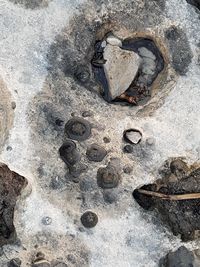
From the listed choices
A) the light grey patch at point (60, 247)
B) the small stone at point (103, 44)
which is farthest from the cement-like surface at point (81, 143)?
the small stone at point (103, 44)

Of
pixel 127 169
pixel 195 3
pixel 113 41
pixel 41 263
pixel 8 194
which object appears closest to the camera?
pixel 41 263

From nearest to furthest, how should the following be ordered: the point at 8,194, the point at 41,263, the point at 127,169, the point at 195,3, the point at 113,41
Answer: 1. the point at 41,263
2. the point at 127,169
3. the point at 8,194
4. the point at 113,41
5. the point at 195,3

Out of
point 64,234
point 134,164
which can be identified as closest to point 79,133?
point 134,164

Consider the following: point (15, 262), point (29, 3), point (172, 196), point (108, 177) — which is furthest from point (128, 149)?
point (29, 3)

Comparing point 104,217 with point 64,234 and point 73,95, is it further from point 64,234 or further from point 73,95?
point 73,95

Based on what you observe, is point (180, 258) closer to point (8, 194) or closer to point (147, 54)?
point (8, 194)

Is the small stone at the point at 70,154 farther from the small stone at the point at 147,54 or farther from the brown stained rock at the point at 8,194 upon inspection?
the small stone at the point at 147,54
